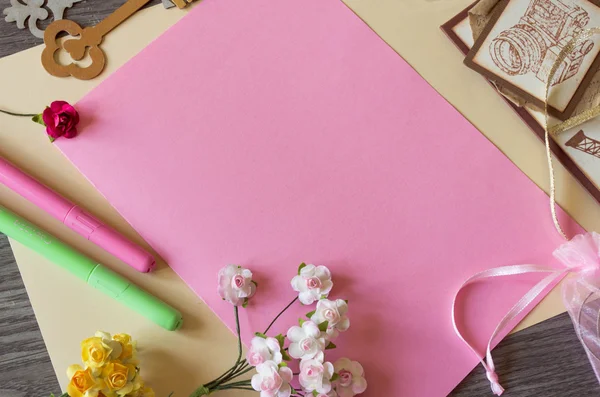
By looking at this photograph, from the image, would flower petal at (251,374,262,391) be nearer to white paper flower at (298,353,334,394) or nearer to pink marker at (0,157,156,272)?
white paper flower at (298,353,334,394)

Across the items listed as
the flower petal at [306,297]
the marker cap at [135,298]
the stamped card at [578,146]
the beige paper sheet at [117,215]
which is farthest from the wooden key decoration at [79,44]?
the stamped card at [578,146]

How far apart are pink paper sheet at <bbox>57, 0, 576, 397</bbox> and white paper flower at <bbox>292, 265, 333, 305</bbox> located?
2 cm

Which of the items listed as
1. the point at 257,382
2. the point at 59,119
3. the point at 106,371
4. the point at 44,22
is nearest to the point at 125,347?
the point at 106,371

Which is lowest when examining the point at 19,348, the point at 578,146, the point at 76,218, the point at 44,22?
the point at 19,348

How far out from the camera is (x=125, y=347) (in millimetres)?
547

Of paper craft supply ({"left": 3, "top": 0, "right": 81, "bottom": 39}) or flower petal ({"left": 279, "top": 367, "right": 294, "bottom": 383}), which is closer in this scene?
flower petal ({"left": 279, "top": 367, "right": 294, "bottom": 383})

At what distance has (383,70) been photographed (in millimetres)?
640

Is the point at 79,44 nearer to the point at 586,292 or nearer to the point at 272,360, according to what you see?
the point at 272,360

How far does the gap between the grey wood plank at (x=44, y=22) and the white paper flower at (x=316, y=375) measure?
1.42ft

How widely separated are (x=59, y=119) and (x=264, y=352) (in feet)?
1.05

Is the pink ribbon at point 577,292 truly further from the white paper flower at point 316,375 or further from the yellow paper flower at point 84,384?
the yellow paper flower at point 84,384

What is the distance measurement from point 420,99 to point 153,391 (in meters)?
0.42

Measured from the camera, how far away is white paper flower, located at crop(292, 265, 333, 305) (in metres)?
0.57

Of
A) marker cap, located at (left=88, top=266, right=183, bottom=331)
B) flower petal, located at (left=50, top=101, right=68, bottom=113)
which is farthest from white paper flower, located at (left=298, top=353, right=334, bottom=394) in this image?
flower petal, located at (left=50, top=101, right=68, bottom=113)
